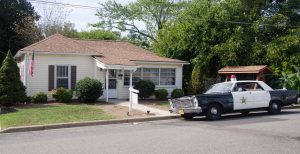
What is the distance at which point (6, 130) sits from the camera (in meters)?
13.7

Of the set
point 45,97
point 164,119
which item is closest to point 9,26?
point 45,97

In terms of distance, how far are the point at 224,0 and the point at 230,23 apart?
280 cm

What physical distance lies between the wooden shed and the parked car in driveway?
6474 millimetres

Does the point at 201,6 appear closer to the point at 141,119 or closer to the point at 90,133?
the point at 141,119

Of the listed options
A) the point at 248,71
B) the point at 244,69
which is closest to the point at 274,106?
the point at 248,71

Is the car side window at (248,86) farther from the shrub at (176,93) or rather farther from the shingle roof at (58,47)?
the shingle roof at (58,47)

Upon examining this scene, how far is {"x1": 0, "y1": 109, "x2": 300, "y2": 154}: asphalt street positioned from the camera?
959 cm

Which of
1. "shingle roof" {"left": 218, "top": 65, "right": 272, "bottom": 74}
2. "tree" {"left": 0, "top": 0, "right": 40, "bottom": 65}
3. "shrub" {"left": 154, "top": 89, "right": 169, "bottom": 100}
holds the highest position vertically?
"tree" {"left": 0, "top": 0, "right": 40, "bottom": 65}

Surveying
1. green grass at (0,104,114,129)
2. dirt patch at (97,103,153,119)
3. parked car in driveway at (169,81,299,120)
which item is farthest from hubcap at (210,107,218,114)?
green grass at (0,104,114,129)

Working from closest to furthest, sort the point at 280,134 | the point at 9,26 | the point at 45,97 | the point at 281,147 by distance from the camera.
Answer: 1. the point at 281,147
2. the point at 280,134
3. the point at 45,97
4. the point at 9,26

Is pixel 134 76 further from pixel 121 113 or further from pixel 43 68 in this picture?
pixel 121 113

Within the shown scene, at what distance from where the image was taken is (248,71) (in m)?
26.0

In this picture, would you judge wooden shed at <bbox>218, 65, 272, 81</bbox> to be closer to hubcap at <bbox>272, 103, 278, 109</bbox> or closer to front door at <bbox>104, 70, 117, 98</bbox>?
hubcap at <bbox>272, 103, 278, 109</bbox>

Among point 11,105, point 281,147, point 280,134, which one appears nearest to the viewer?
point 281,147
